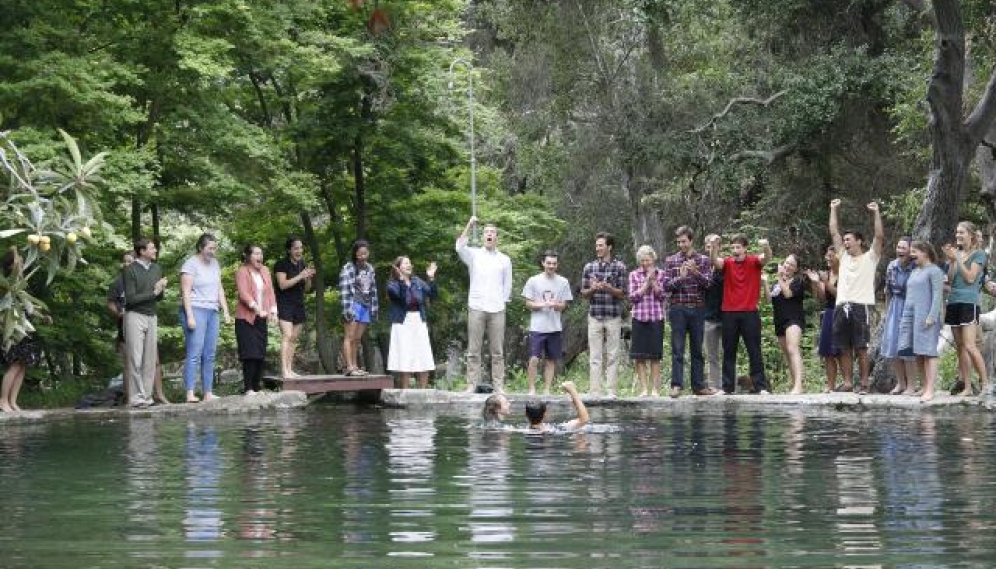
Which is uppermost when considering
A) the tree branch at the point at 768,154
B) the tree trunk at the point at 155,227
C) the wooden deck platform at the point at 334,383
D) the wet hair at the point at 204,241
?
the tree branch at the point at 768,154

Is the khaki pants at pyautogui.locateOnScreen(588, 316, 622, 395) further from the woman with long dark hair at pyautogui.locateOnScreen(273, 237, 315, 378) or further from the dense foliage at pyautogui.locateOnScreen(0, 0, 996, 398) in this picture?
the dense foliage at pyautogui.locateOnScreen(0, 0, 996, 398)

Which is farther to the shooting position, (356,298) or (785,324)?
(356,298)

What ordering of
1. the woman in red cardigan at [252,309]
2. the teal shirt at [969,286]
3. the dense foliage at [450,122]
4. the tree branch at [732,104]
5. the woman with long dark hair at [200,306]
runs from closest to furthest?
the teal shirt at [969,286] → the woman with long dark hair at [200,306] → the woman in red cardigan at [252,309] → the dense foliage at [450,122] → the tree branch at [732,104]

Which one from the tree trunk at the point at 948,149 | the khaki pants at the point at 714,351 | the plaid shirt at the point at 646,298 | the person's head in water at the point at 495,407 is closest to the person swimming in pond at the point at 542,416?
the person's head in water at the point at 495,407

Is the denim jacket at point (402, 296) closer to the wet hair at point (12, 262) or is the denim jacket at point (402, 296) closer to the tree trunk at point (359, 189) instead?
the wet hair at point (12, 262)

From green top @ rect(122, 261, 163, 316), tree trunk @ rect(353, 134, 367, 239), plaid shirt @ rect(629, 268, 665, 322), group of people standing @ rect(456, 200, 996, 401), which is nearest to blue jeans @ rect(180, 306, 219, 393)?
green top @ rect(122, 261, 163, 316)

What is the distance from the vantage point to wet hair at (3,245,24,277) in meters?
18.8

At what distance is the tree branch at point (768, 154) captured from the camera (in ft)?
116

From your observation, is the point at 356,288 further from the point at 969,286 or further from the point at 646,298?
the point at 969,286

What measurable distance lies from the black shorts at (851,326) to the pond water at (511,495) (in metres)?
2.71

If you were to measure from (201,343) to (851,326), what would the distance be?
7.48 meters

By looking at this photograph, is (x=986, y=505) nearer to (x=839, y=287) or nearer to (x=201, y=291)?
(x=839, y=287)

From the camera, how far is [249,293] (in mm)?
20875

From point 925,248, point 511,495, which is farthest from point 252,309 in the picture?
point 511,495
